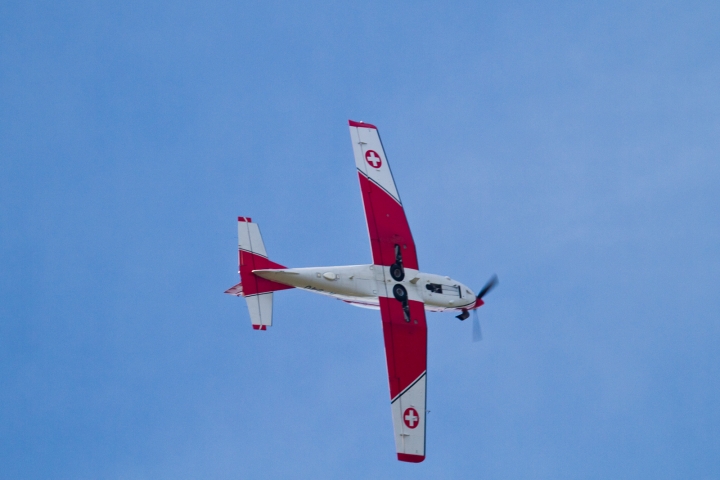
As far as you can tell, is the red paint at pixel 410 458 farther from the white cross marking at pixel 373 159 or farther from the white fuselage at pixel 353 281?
the white cross marking at pixel 373 159

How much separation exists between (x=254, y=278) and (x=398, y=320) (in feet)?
20.6

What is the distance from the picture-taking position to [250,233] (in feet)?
153

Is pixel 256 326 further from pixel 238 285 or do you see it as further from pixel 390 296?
pixel 390 296

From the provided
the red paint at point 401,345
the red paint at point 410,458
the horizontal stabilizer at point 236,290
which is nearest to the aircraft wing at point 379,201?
the red paint at point 401,345

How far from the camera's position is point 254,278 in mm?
46031

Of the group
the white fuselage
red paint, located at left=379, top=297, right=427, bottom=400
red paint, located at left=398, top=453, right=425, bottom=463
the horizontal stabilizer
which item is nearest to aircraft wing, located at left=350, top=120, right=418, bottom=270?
the white fuselage

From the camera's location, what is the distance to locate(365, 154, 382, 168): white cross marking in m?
48.8

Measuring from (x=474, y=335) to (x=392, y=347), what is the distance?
4471 millimetres

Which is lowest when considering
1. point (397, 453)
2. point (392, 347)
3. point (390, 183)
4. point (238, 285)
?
point (397, 453)

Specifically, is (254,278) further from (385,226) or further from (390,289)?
(385,226)

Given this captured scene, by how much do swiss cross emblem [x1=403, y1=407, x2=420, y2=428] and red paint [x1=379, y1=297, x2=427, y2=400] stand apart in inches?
33.9

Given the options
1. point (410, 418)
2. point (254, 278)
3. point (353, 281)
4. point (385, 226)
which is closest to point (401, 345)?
point (410, 418)

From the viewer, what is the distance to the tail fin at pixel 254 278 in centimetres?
4575

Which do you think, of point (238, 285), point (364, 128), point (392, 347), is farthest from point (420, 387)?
point (364, 128)
